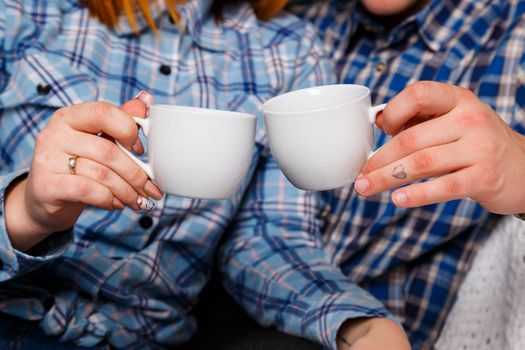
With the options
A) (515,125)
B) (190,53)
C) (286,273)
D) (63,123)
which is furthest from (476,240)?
(63,123)

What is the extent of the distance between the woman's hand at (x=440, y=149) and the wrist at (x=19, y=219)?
0.41 m

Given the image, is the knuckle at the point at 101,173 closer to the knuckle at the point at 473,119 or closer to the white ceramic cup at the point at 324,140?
the white ceramic cup at the point at 324,140

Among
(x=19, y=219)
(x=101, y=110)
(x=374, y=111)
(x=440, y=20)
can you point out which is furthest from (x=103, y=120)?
(x=440, y=20)

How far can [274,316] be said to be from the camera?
1058 millimetres

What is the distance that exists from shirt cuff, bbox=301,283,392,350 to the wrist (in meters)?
0.40

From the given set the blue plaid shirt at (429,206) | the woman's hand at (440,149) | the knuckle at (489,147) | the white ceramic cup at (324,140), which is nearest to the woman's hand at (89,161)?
the white ceramic cup at (324,140)

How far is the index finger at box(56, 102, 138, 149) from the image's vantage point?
0.70 meters

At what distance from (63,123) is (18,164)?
0.36 m

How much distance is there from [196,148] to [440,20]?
0.67 m

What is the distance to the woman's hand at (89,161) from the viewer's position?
27.9 inches

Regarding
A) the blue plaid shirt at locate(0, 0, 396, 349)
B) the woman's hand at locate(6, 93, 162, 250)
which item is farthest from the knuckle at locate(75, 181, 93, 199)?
the blue plaid shirt at locate(0, 0, 396, 349)

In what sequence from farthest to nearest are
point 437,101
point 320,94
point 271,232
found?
point 271,232, point 320,94, point 437,101

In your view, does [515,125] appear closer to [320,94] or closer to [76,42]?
[320,94]

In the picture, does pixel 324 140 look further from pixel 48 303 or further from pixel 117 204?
pixel 48 303
